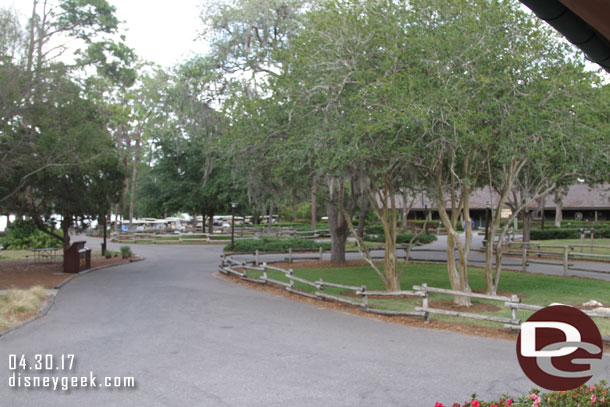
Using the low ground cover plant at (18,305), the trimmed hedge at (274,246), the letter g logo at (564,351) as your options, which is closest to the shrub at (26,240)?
the trimmed hedge at (274,246)

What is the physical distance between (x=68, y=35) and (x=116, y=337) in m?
22.0

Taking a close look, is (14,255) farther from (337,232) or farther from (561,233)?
(561,233)

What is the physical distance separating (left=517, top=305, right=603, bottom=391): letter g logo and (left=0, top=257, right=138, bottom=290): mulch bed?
54.7 feet

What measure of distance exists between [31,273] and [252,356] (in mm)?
16016

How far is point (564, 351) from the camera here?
145 inches

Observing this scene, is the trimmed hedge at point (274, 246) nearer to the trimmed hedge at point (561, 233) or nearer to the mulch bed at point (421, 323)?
the trimmed hedge at point (561, 233)

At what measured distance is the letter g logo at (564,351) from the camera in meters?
3.64

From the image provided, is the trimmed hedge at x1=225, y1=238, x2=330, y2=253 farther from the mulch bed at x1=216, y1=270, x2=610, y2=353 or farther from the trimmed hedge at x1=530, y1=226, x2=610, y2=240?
the mulch bed at x1=216, y1=270, x2=610, y2=353

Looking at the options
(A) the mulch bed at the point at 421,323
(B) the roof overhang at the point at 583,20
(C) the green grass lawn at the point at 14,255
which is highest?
(B) the roof overhang at the point at 583,20

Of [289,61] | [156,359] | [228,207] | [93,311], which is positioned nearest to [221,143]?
[289,61]

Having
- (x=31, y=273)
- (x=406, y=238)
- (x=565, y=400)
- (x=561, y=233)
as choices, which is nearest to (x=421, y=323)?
(x=565, y=400)

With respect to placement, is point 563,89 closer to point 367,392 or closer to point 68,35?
point 367,392

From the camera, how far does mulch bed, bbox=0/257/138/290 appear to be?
17734mm

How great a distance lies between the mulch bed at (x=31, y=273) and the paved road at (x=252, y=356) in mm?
4382
